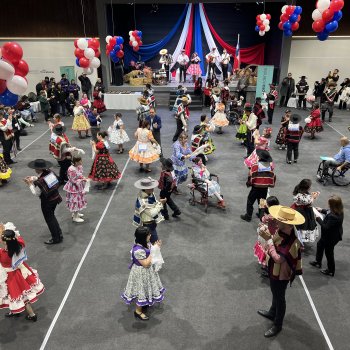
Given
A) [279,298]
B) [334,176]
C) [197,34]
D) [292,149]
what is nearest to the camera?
[279,298]

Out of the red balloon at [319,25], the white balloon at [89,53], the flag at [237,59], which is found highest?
the red balloon at [319,25]

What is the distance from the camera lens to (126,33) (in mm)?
20125

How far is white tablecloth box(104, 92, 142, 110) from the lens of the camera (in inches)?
665

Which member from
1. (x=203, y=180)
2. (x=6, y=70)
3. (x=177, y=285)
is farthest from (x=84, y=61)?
(x=177, y=285)

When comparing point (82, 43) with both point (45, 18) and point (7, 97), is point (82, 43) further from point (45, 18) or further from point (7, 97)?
point (45, 18)

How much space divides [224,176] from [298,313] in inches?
186

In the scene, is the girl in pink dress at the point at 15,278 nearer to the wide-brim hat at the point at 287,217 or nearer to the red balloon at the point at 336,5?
the wide-brim hat at the point at 287,217

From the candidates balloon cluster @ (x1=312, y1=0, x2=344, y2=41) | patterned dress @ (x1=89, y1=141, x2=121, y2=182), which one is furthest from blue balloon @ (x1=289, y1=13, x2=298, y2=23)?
patterned dress @ (x1=89, y1=141, x2=121, y2=182)

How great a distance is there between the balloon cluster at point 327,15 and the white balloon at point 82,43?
806 cm

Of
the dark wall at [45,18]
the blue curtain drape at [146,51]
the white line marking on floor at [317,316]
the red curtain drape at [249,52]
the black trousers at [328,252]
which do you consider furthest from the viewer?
the blue curtain drape at [146,51]

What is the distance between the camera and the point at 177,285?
18.0 feet

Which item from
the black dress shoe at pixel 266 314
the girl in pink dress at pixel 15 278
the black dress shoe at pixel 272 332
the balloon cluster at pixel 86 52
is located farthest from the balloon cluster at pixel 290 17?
the girl in pink dress at pixel 15 278

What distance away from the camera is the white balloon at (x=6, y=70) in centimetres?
579

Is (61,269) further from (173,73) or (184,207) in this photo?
(173,73)
